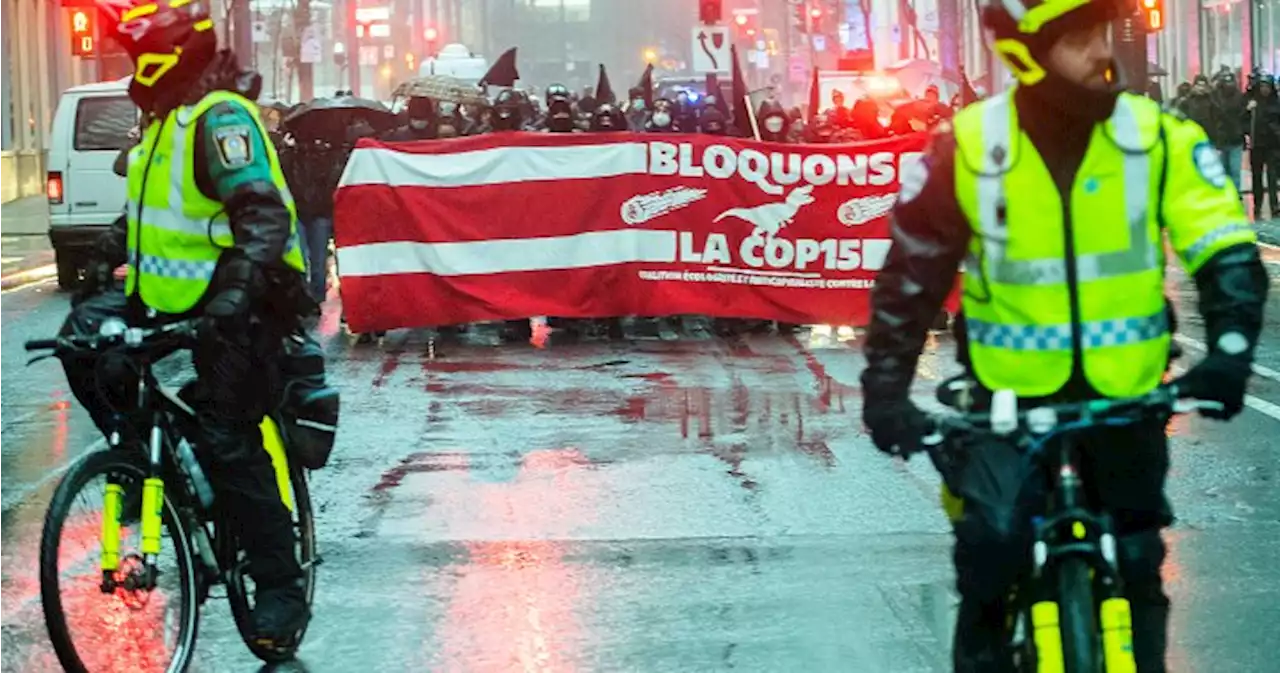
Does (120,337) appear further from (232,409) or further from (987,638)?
(987,638)

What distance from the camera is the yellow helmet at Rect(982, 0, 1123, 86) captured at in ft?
13.8

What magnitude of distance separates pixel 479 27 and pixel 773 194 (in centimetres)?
15641

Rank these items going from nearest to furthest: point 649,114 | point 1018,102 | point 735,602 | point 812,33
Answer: point 1018,102, point 735,602, point 649,114, point 812,33

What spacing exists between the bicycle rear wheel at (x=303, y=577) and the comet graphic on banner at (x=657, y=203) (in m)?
9.11

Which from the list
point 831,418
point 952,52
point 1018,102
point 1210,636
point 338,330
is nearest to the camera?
point 1018,102

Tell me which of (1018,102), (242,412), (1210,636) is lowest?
(1210,636)

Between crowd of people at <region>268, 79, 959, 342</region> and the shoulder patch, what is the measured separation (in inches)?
470

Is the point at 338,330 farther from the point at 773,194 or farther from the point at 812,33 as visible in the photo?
the point at 812,33

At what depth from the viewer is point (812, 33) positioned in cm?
8994

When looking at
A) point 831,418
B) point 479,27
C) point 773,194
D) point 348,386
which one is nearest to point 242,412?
point 831,418

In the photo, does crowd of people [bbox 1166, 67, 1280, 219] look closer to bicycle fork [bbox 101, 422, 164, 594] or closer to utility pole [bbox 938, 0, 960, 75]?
utility pole [bbox 938, 0, 960, 75]

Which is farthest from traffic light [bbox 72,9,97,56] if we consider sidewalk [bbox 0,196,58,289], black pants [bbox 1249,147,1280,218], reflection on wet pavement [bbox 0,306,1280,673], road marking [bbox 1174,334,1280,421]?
road marking [bbox 1174,334,1280,421]

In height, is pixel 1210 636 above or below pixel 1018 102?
below

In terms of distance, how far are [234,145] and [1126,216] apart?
2560 millimetres
